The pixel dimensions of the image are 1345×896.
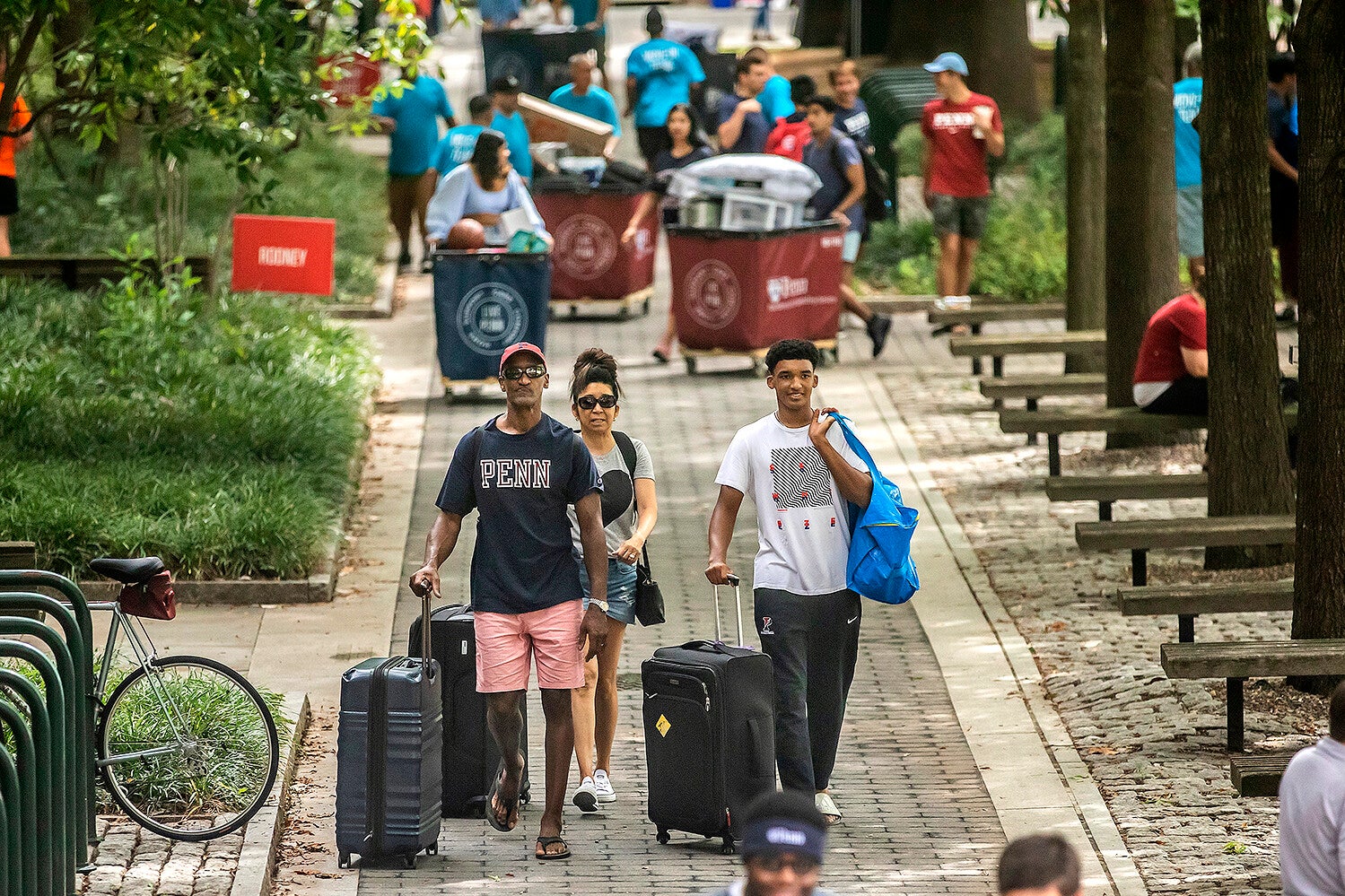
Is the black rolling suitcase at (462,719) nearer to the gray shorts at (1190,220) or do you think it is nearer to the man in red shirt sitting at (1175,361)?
the man in red shirt sitting at (1175,361)

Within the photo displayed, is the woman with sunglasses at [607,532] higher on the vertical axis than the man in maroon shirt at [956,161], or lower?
lower

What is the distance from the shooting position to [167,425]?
A: 41.8 ft

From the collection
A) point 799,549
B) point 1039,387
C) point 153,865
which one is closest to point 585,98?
point 1039,387

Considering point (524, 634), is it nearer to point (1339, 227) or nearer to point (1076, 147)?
point (1339, 227)

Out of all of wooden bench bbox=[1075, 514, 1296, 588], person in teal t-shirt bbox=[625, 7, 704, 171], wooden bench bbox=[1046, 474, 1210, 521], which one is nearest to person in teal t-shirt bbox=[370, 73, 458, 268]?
person in teal t-shirt bbox=[625, 7, 704, 171]

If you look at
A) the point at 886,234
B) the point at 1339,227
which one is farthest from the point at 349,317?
the point at 1339,227

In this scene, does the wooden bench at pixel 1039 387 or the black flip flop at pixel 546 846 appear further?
the wooden bench at pixel 1039 387

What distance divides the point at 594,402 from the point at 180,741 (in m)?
1.99

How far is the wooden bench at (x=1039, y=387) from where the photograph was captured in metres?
14.2

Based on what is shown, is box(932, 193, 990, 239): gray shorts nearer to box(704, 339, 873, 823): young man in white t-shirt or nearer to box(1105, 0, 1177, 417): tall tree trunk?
box(1105, 0, 1177, 417): tall tree trunk

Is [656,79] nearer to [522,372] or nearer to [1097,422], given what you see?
[1097,422]

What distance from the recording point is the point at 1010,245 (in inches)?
785

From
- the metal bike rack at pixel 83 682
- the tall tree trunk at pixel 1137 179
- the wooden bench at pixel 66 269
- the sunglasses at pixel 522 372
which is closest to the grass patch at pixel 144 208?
the wooden bench at pixel 66 269

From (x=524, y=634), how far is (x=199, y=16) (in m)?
5.08
